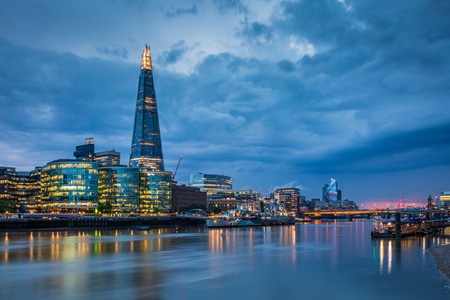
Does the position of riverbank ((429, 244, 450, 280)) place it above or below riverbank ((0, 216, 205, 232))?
above

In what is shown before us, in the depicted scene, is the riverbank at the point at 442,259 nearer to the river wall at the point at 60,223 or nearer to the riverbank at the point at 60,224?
the riverbank at the point at 60,224

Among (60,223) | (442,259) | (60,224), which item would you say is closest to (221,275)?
(442,259)

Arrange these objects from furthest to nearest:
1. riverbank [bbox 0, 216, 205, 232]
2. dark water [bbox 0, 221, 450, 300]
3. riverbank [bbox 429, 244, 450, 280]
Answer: riverbank [bbox 0, 216, 205, 232] < riverbank [bbox 429, 244, 450, 280] < dark water [bbox 0, 221, 450, 300]

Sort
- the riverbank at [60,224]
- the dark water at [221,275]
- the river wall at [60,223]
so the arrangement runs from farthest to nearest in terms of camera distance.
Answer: the river wall at [60,223] → the riverbank at [60,224] → the dark water at [221,275]

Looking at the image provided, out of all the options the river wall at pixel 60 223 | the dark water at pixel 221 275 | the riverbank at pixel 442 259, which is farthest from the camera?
the river wall at pixel 60 223

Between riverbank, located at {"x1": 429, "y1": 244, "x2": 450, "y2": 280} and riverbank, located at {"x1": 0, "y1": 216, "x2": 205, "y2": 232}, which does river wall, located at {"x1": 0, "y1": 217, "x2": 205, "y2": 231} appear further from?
riverbank, located at {"x1": 429, "y1": 244, "x2": 450, "y2": 280}

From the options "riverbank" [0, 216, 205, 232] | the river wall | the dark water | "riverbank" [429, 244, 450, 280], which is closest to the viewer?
the dark water

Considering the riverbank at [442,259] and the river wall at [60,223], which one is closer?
the riverbank at [442,259]

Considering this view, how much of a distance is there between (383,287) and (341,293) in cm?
492

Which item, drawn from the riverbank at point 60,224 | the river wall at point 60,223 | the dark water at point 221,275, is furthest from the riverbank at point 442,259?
the river wall at point 60,223

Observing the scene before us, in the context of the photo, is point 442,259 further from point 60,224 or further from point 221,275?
point 60,224

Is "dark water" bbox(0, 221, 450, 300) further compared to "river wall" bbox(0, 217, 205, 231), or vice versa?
"river wall" bbox(0, 217, 205, 231)

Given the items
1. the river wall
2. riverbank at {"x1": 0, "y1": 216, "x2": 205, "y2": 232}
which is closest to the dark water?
riverbank at {"x1": 0, "y1": 216, "x2": 205, "y2": 232}

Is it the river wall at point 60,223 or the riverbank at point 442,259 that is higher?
the riverbank at point 442,259
